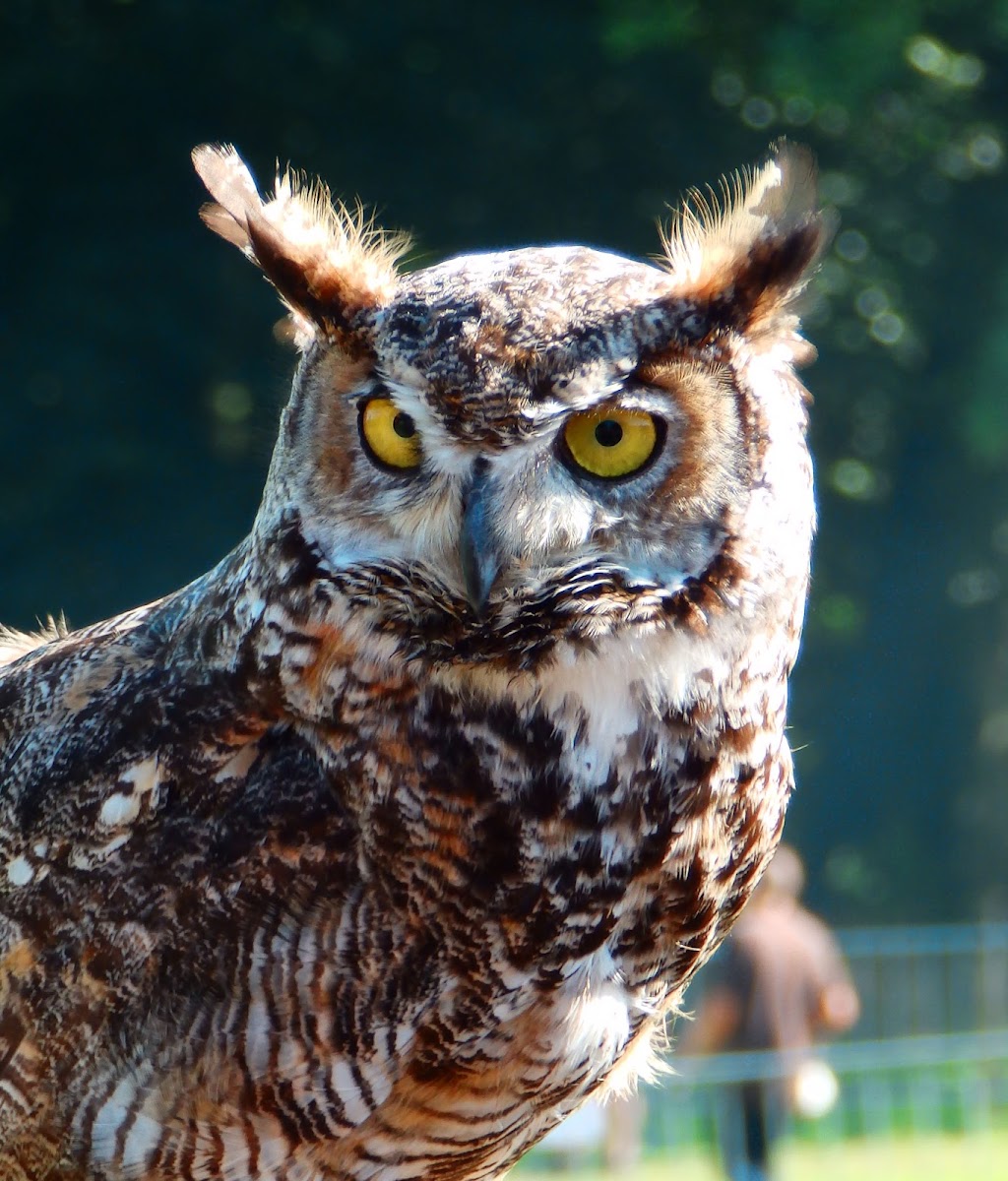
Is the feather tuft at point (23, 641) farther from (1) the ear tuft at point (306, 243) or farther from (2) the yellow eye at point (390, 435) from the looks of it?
(2) the yellow eye at point (390, 435)

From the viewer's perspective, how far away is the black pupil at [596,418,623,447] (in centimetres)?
165

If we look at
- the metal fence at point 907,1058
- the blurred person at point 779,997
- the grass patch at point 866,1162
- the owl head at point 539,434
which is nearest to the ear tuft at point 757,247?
the owl head at point 539,434

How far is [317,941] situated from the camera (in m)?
1.75

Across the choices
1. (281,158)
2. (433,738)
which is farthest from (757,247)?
(281,158)

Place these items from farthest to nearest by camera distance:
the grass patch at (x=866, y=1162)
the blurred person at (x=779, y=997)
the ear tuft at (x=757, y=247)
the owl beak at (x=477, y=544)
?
the grass patch at (x=866, y=1162)
the blurred person at (x=779, y=997)
the ear tuft at (x=757, y=247)
the owl beak at (x=477, y=544)

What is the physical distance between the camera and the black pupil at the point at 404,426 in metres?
1.65

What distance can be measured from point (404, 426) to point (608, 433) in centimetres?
22

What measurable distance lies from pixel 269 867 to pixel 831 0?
9.91 metres

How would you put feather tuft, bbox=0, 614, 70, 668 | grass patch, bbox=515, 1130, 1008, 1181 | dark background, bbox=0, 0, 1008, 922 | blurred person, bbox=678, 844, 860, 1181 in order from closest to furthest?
feather tuft, bbox=0, 614, 70, 668, blurred person, bbox=678, 844, 860, 1181, grass patch, bbox=515, 1130, 1008, 1181, dark background, bbox=0, 0, 1008, 922

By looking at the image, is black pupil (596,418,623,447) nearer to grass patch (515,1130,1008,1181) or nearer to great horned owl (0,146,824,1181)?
great horned owl (0,146,824,1181)

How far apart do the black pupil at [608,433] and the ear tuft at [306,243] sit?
0.30 metres

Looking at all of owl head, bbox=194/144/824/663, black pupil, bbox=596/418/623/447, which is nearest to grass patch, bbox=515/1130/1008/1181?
owl head, bbox=194/144/824/663

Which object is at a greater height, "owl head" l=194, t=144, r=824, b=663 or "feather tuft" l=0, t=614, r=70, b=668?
"feather tuft" l=0, t=614, r=70, b=668

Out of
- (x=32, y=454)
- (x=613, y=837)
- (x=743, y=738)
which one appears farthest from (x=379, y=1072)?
(x=32, y=454)
